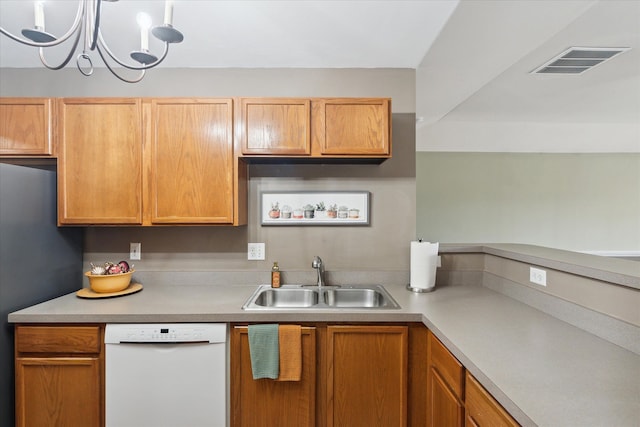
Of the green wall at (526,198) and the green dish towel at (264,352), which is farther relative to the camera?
the green wall at (526,198)

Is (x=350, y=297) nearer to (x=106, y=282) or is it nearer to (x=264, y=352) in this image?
(x=264, y=352)

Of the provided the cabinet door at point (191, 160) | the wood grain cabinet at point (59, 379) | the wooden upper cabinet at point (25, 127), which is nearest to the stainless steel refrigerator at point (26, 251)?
the wood grain cabinet at point (59, 379)

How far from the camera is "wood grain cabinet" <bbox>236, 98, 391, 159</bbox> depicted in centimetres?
209

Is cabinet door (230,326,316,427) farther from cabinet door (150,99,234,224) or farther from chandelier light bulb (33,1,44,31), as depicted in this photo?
chandelier light bulb (33,1,44,31)

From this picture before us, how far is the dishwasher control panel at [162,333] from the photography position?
1.72 meters

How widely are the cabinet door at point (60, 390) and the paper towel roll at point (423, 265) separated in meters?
1.81

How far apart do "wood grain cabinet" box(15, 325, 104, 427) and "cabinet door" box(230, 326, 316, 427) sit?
67cm

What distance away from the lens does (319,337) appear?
1784mm

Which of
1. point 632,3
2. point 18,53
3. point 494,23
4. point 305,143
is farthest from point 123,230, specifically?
point 632,3

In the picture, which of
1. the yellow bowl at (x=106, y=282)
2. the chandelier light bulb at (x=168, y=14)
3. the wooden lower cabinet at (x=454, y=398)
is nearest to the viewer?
the wooden lower cabinet at (x=454, y=398)

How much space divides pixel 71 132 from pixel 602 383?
2.73 m

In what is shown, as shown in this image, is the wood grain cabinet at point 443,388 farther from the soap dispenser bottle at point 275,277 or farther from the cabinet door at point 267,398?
the soap dispenser bottle at point 275,277

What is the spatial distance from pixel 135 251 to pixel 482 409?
88.1 inches

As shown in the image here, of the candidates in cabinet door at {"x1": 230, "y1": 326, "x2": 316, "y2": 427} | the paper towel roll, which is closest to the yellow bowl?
cabinet door at {"x1": 230, "y1": 326, "x2": 316, "y2": 427}
